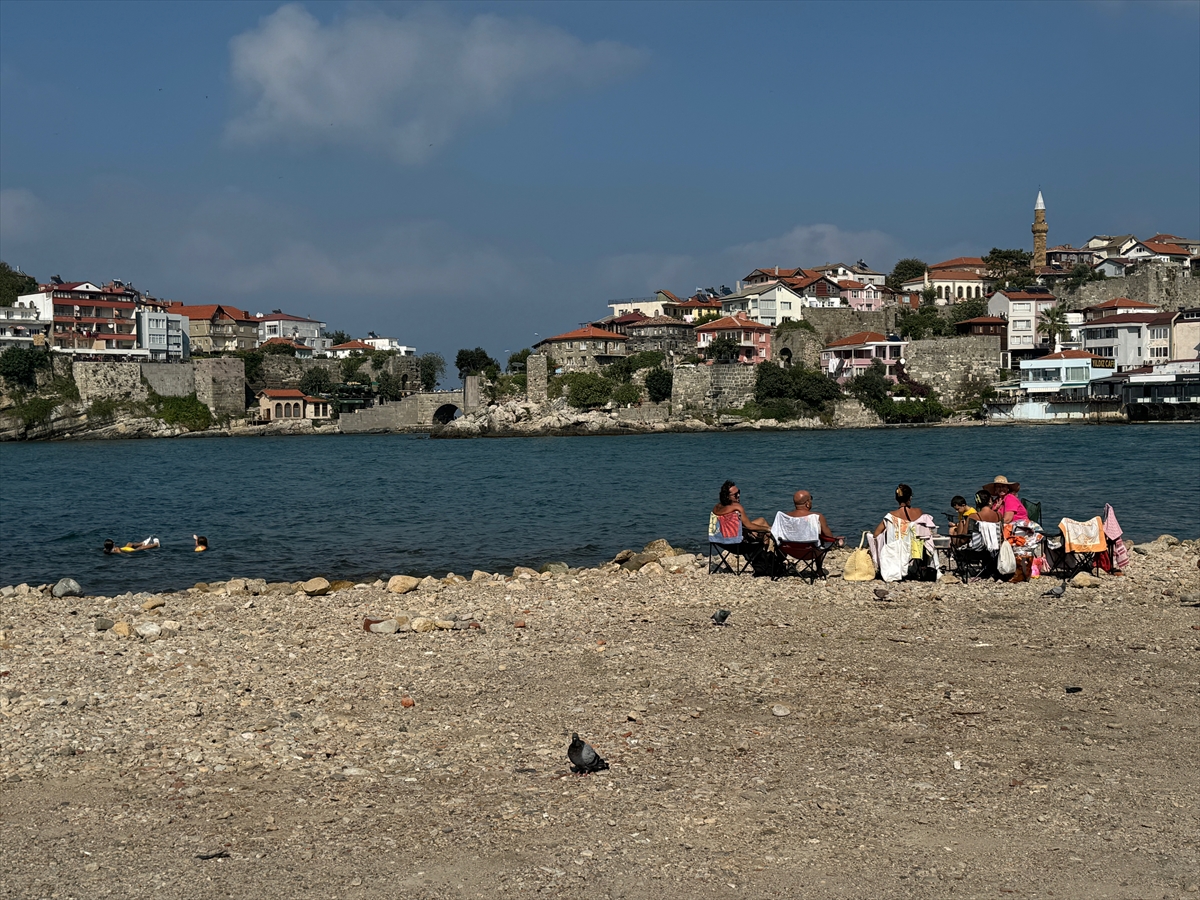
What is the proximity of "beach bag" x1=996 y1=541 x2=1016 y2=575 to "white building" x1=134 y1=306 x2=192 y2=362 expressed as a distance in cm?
8679

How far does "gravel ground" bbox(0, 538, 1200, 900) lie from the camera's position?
14.1ft

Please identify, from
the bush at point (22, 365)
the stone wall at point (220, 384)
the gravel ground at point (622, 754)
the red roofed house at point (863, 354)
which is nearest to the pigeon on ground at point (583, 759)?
the gravel ground at point (622, 754)

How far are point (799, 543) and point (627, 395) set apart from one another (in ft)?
209

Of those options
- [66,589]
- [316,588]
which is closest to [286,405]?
[66,589]

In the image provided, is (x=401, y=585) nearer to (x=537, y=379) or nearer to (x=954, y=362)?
(x=537, y=379)

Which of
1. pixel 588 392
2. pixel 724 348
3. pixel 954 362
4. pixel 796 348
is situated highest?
pixel 796 348

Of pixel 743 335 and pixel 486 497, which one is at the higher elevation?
pixel 743 335

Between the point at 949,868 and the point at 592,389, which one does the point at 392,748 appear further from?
the point at 592,389

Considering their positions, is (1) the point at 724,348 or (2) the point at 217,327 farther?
(2) the point at 217,327

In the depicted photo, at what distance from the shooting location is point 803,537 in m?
Answer: 10.9

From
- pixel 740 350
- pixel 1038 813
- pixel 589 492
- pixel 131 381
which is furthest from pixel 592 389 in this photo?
pixel 1038 813

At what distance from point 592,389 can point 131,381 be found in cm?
3723

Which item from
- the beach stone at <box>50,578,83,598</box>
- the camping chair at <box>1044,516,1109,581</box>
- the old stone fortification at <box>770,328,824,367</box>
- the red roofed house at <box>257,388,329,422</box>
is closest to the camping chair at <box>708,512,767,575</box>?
the camping chair at <box>1044,516,1109,581</box>

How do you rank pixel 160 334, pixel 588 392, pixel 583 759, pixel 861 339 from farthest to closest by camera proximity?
pixel 160 334 → pixel 588 392 → pixel 861 339 → pixel 583 759
